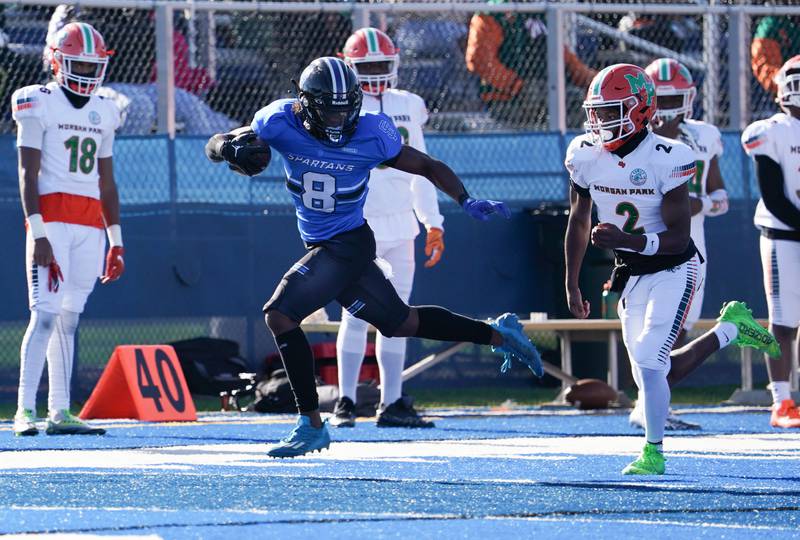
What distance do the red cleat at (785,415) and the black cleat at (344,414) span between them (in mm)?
2321

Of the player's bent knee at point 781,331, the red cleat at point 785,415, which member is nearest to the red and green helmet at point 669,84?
the player's bent knee at point 781,331

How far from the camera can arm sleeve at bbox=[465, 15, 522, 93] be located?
12.5 m

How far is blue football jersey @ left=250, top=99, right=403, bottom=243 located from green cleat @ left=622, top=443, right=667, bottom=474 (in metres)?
1.58

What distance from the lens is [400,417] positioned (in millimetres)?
9586

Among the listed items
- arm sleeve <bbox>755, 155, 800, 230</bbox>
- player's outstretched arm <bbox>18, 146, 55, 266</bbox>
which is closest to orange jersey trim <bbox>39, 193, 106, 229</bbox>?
player's outstretched arm <bbox>18, 146, 55, 266</bbox>

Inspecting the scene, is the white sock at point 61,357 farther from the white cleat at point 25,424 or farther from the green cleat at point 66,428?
the white cleat at point 25,424

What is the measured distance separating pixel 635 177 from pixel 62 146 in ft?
11.1

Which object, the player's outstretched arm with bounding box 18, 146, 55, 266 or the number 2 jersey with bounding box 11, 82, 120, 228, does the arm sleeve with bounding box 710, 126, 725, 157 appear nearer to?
the number 2 jersey with bounding box 11, 82, 120, 228

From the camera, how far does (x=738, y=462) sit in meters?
7.34

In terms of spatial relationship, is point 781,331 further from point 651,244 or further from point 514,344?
point 651,244

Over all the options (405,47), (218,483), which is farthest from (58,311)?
(405,47)

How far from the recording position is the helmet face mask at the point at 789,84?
9.47 metres

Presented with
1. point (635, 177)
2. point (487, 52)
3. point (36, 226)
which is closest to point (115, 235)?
point (36, 226)

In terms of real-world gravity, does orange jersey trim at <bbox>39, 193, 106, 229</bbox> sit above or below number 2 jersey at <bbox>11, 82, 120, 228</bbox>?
below
